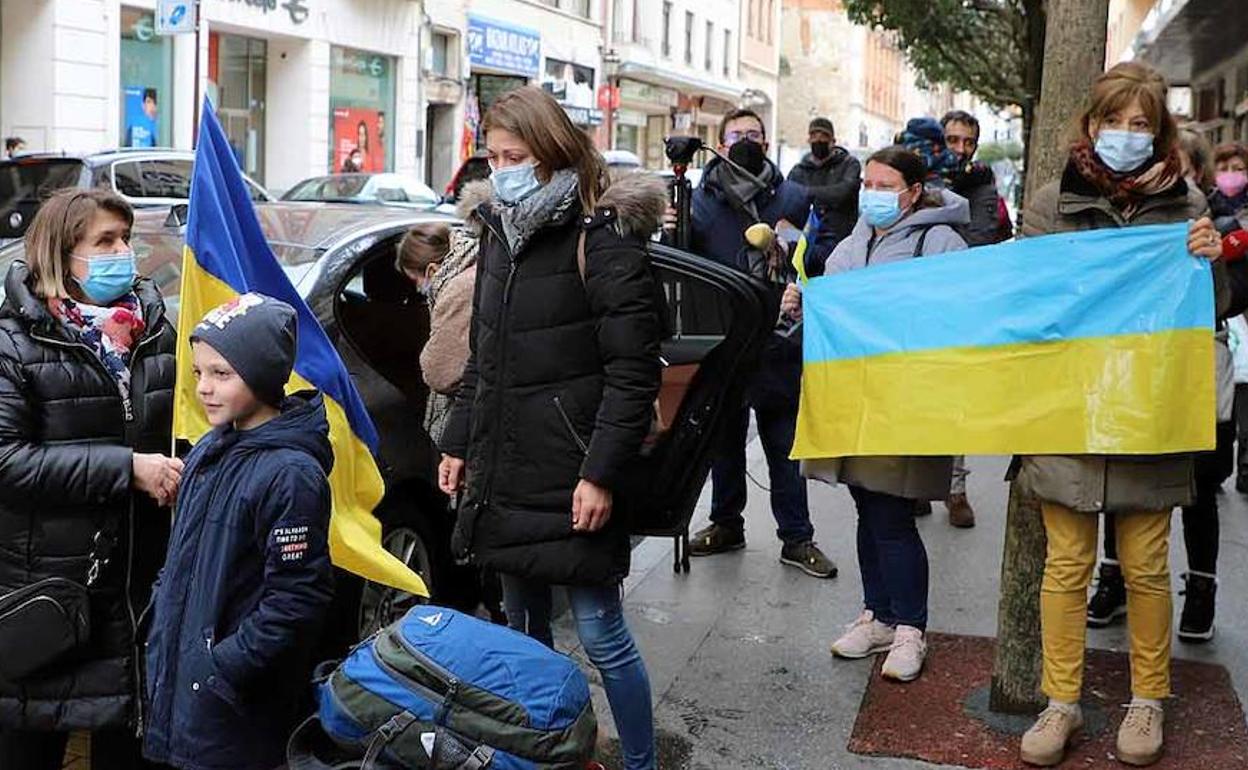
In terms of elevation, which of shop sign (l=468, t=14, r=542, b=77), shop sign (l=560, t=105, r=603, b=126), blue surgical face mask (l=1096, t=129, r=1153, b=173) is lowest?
blue surgical face mask (l=1096, t=129, r=1153, b=173)

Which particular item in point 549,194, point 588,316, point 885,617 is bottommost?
point 885,617

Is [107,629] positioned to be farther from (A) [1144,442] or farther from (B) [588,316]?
(A) [1144,442]

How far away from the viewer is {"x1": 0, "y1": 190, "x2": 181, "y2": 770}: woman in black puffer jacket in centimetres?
351

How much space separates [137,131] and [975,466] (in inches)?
689

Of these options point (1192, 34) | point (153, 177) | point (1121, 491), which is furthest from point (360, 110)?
point (1121, 491)

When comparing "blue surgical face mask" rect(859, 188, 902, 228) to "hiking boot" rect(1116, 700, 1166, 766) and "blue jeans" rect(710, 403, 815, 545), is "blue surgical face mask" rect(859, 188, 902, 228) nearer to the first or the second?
"blue jeans" rect(710, 403, 815, 545)

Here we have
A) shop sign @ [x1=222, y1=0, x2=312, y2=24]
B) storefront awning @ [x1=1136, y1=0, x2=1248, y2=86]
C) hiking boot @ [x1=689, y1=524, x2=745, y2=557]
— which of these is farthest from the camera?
shop sign @ [x1=222, y1=0, x2=312, y2=24]

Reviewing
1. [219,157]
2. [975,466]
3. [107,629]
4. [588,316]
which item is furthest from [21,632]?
[975,466]

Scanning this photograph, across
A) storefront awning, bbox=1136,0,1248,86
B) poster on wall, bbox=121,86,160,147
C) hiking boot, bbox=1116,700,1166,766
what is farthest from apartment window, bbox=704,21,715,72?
hiking boot, bbox=1116,700,1166,766

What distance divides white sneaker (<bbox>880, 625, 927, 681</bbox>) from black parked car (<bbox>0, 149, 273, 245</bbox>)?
398 inches

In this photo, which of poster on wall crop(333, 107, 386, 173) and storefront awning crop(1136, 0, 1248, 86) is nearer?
storefront awning crop(1136, 0, 1248, 86)

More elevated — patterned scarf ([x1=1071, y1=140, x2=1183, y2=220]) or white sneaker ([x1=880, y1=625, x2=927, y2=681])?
patterned scarf ([x1=1071, y1=140, x2=1183, y2=220])

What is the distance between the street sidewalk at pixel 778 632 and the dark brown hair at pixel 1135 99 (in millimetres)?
1887

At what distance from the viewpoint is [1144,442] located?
4133mm
